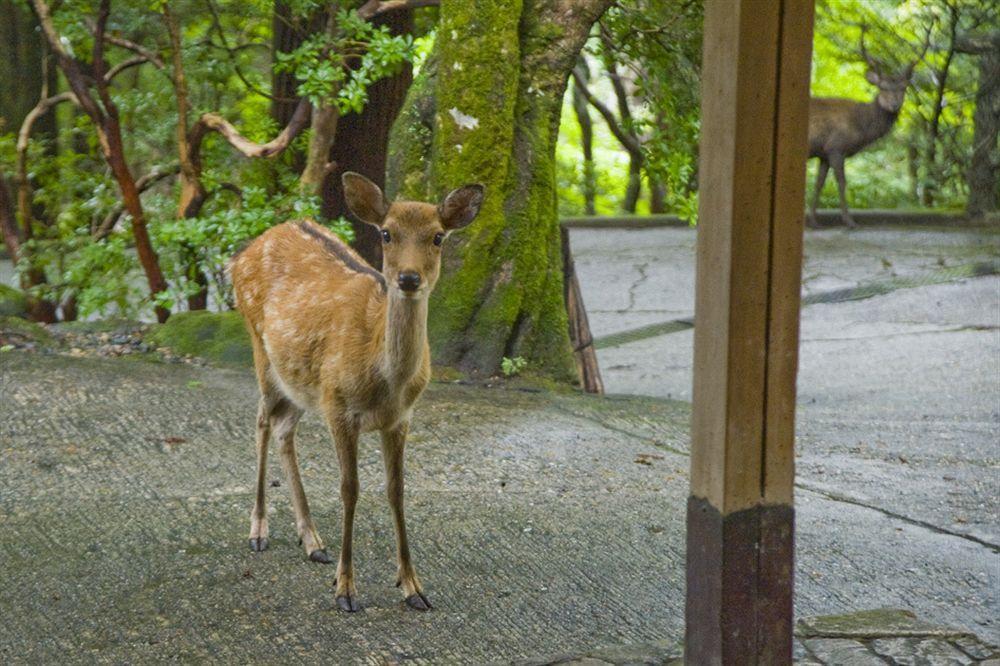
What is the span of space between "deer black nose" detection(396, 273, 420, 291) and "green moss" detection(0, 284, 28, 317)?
6.15 metres

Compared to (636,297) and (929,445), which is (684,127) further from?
(636,297)

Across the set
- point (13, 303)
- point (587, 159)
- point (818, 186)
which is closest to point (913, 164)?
point (818, 186)

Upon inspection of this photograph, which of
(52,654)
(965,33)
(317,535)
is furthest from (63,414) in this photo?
(965,33)

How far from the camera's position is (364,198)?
4.49m

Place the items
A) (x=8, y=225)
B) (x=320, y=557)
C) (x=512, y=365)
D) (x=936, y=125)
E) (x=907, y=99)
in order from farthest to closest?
(x=907, y=99), (x=936, y=125), (x=8, y=225), (x=512, y=365), (x=320, y=557)

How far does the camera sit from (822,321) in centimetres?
1252

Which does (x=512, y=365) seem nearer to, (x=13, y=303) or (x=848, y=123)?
(x=13, y=303)

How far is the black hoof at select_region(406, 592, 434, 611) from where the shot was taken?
4.65 metres

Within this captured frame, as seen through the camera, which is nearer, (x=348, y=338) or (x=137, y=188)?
(x=348, y=338)

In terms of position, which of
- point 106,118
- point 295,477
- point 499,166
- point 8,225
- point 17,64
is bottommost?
point 295,477

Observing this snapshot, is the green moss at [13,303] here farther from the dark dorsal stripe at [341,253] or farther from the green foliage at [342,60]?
the dark dorsal stripe at [341,253]

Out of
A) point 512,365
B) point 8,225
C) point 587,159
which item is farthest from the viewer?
point 587,159

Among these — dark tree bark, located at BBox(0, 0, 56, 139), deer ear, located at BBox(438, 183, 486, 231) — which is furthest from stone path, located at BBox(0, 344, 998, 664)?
dark tree bark, located at BBox(0, 0, 56, 139)

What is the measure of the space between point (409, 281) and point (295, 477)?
1.30 metres
